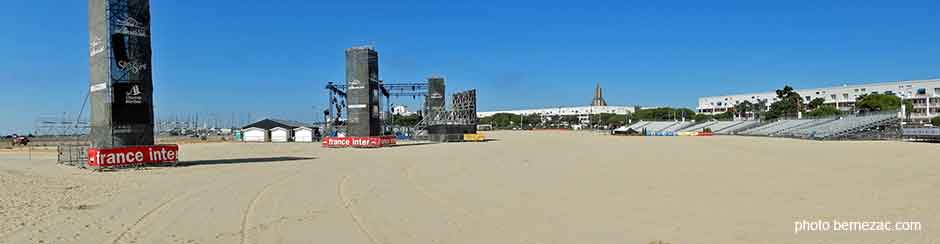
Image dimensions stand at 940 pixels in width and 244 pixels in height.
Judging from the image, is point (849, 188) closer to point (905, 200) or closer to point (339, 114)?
point (905, 200)

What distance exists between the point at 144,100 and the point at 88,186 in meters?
7.77

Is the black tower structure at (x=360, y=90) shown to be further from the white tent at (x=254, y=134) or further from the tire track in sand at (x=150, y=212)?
the tire track in sand at (x=150, y=212)

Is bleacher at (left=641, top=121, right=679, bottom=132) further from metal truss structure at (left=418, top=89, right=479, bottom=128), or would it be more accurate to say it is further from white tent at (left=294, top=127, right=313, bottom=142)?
white tent at (left=294, top=127, right=313, bottom=142)

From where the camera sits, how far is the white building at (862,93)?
96.6m

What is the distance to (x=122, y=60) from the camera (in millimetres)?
22766

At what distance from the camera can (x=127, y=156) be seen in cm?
2280

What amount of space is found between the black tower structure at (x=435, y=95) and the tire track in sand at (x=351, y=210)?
48588 mm

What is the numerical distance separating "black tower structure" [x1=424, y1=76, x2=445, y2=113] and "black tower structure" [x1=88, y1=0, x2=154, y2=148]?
1686 inches

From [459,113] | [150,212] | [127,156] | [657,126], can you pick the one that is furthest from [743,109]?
[150,212]

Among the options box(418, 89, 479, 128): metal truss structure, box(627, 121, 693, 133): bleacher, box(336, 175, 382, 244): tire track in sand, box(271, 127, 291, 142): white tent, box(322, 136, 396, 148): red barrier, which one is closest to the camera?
box(336, 175, 382, 244): tire track in sand

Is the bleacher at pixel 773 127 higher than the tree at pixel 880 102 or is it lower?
lower

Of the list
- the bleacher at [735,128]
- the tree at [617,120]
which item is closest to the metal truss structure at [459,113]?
the bleacher at [735,128]

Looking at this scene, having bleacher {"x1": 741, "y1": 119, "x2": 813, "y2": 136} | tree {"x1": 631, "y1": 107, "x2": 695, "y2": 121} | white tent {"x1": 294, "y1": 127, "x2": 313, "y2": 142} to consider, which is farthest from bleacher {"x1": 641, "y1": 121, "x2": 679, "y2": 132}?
white tent {"x1": 294, "y1": 127, "x2": 313, "y2": 142}

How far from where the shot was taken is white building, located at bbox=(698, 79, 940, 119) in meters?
96.6
